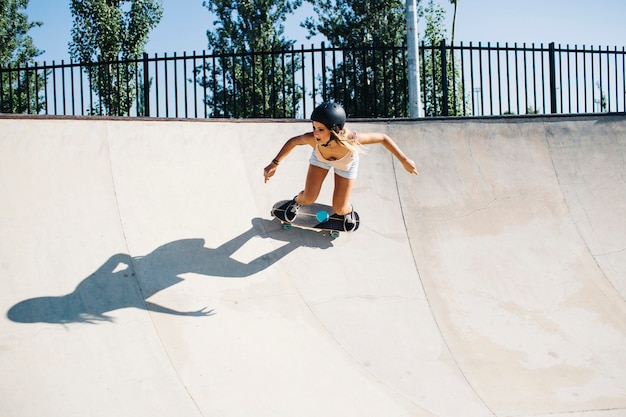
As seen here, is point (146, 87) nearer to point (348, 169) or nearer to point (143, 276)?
point (143, 276)

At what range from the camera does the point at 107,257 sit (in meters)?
5.31

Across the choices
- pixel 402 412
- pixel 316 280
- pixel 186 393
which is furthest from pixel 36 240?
pixel 402 412

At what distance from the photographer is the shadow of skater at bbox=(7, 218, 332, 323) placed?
4.71 m

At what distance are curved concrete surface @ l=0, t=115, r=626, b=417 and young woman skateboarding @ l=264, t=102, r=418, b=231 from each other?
66 centimetres

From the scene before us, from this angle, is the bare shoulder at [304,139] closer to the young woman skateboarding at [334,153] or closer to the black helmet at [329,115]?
the young woman skateboarding at [334,153]

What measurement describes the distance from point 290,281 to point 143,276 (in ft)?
5.00

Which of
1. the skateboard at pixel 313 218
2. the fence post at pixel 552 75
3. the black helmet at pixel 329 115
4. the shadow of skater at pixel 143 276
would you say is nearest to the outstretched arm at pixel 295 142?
the black helmet at pixel 329 115

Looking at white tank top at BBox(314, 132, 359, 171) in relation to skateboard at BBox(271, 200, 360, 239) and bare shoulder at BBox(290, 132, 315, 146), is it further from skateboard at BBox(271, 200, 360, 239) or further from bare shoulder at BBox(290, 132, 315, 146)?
skateboard at BBox(271, 200, 360, 239)

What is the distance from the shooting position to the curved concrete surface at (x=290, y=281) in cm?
443

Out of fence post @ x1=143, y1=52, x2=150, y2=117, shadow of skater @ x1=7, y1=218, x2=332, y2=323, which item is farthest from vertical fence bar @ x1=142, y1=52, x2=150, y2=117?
shadow of skater @ x1=7, y1=218, x2=332, y2=323

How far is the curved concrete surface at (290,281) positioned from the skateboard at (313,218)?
29cm

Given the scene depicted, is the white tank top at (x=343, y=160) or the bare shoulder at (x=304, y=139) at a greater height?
the bare shoulder at (x=304, y=139)

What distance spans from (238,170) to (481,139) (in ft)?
12.5

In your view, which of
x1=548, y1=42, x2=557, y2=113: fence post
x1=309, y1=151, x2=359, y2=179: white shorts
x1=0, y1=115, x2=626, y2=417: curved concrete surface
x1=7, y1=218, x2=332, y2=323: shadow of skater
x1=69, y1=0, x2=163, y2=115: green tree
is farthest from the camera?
x1=69, y1=0, x2=163, y2=115: green tree
